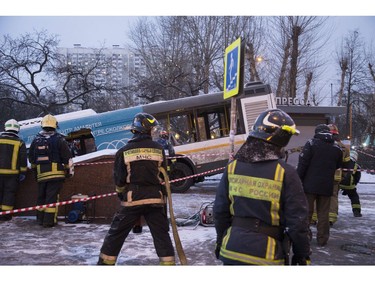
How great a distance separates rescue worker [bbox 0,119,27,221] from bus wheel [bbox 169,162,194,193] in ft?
16.1

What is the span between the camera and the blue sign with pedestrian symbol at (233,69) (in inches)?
208

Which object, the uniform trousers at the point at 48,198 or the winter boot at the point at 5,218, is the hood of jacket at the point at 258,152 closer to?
the uniform trousers at the point at 48,198

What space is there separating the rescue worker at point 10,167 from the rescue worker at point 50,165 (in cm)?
44

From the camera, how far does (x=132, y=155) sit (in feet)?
14.4

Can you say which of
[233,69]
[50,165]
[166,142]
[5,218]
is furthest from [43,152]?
[166,142]

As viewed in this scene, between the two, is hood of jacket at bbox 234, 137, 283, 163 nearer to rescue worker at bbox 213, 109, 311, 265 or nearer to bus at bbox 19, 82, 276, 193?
rescue worker at bbox 213, 109, 311, 265

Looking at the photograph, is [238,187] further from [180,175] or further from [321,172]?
[180,175]

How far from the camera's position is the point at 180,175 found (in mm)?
11641

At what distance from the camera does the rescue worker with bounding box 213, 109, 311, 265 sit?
2.72 m

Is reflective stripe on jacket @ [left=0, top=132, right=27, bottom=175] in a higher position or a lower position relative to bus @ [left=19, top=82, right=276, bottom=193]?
lower

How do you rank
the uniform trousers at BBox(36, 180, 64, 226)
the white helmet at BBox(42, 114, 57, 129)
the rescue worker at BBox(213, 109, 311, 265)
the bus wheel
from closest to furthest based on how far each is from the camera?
the rescue worker at BBox(213, 109, 311, 265), the uniform trousers at BBox(36, 180, 64, 226), the white helmet at BBox(42, 114, 57, 129), the bus wheel

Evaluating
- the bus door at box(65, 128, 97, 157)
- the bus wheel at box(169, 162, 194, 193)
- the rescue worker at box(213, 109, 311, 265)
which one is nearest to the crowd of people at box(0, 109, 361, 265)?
the rescue worker at box(213, 109, 311, 265)

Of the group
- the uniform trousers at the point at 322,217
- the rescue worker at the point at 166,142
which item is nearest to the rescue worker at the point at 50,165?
the rescue worker at the point at 166,142

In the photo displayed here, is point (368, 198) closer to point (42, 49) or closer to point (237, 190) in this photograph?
point (237, 190)
